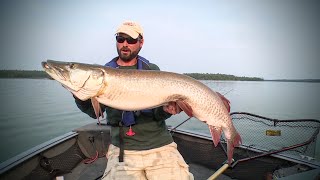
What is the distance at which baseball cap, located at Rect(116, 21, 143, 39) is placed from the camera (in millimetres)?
3254

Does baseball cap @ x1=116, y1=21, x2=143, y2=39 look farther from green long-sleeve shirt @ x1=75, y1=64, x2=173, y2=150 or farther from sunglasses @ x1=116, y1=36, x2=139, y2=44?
green long-sleeve shirt @ x1=75, y1=64, x2=173, y2=150

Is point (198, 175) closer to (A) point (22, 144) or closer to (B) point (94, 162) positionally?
(B) point (94, 162)

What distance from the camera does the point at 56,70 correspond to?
99.7 inches

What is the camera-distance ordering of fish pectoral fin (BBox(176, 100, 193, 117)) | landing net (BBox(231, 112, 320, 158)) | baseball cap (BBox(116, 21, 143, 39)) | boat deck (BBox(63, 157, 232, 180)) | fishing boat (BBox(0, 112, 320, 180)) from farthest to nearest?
boat deck (BBox(63, 157, 232, 180)), landing net (BBox(231, 112, 320, 158)), fishing boat (BBox(0, 112, 320, 180)), baseball cap (BBox(116, 21, 143, 39)), fish pectoral fin (BBox(176, 100, 193, 117))

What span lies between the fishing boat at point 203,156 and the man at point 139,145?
25.8 inches

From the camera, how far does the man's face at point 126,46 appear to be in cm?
329

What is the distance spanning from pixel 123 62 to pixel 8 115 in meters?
17.2

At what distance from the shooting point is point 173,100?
9.05ft

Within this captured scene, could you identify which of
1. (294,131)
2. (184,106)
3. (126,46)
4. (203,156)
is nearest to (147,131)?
(184,106)

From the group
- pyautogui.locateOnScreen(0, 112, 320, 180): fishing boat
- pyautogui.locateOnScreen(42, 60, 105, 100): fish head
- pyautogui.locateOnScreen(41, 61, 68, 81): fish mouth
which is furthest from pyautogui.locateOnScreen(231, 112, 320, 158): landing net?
pyautogui.locateOnScreen(41, 61, 68, 81): fish mouth

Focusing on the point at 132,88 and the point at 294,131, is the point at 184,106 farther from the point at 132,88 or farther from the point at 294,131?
the point at 294,131

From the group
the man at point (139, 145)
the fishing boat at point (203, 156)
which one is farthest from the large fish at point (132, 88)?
the fishing boat at point (203, 156)

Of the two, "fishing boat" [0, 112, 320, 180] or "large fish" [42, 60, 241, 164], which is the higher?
"large fish" [42, 60, 241, 164]

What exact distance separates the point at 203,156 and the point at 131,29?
3.19 m
